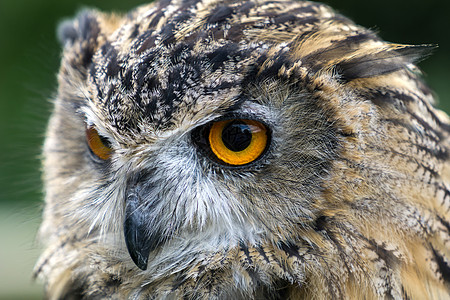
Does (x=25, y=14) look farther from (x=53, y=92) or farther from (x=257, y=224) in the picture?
(x=257, y=224)

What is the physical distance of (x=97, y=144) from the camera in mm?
1400

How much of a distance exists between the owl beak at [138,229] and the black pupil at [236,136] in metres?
0.25

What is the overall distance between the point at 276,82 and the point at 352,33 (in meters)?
0.32

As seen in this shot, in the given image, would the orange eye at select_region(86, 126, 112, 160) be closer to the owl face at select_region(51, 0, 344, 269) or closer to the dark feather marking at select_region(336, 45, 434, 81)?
the owl face at select_region(51, 0, 344, 269)

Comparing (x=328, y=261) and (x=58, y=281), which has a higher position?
(x=328, y=261)

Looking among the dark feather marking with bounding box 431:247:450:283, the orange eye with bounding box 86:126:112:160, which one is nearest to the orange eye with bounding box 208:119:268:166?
the orange eye with bounding box 86:126:112:160

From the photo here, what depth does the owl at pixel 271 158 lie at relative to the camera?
1165mm

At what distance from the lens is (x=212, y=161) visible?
121 centimetres

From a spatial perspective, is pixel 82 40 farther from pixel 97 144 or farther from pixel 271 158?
pixel 271 158

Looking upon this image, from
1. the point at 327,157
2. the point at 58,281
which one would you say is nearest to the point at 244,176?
the point at 327,157

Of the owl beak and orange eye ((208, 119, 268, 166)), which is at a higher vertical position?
orange eye ((208, 119, 268, 166))

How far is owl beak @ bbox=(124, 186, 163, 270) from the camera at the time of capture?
1215 mm

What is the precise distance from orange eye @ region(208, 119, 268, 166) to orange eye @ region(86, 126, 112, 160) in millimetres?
346

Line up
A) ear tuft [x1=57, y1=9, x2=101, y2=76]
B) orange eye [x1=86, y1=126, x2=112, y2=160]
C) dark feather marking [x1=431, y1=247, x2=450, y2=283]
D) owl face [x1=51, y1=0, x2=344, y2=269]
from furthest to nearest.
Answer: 1. ear tuft [x1=57, y1=9, x2=101, y2=76]
2. orange eye [x1=86, y1=126, x2=112, y2=160]
3. dark feather marking [x1=431, y1=247, x2=450, y2=283]
4. owl face [x1=51, y1=0, x2=344, y2=269]
